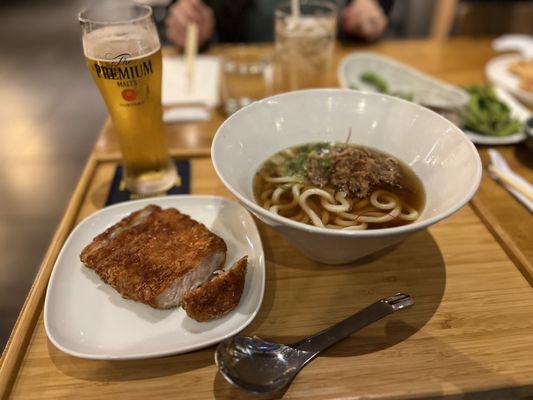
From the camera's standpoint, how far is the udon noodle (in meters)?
1.26

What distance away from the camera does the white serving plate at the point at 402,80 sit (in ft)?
6.89

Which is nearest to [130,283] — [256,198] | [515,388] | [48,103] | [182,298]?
[182,298]

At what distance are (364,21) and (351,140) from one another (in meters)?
1.75

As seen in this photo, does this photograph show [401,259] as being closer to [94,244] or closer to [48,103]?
[94,244]

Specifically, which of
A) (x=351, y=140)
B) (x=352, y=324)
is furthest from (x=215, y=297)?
(x=351, y=140)

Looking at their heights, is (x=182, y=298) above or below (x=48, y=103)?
above

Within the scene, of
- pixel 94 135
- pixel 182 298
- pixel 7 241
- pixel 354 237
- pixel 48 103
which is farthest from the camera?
pixel 48 103

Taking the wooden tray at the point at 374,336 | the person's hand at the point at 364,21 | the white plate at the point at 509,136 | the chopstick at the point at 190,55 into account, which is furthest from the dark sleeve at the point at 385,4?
the wooden tray at the point at 374,336

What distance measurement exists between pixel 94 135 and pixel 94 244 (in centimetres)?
305

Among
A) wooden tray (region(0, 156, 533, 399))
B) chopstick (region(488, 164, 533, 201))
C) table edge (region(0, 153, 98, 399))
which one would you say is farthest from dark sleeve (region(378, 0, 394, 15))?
table edge (region(0, 153, 98, 399))

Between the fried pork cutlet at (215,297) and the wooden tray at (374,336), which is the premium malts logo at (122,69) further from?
the fried pork cutlet at (215,297)

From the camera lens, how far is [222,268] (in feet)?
3.87

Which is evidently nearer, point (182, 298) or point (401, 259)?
point (182, 298)

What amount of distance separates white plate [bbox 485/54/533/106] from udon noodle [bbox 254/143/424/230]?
1.38 metres
